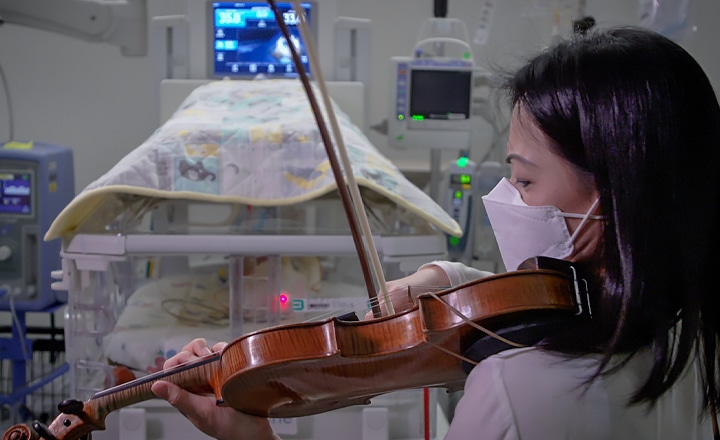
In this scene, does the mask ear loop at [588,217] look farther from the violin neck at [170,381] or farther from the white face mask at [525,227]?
the violin neck at [170,381]

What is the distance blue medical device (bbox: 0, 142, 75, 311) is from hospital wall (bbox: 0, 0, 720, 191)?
0.74m

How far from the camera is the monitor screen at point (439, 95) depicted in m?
2.14

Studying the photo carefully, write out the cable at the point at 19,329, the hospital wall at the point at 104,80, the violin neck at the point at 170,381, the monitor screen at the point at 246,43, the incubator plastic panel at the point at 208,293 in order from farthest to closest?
the hospital wall at the point at 104,80 → the monitor screen at the point at 246,43 → the cable at the point at 19,329 → the incubator plastic panel at the point at 208,293 → the violin neck at the point at 170,381

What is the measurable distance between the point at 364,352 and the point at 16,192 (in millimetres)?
1635

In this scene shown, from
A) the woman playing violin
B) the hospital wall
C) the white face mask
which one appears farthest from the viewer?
the hospital wall

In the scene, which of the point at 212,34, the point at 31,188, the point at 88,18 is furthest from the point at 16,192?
the point at 212,34

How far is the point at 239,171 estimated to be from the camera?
1.39 metres

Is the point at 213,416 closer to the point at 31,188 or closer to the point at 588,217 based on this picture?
the point at 588,217

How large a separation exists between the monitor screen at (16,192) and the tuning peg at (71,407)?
1375mm

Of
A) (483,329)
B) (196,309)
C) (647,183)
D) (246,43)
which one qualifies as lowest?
(196,309)

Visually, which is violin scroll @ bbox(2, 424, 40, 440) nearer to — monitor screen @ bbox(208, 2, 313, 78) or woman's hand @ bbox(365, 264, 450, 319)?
woman's hand @ bbox(365, 264, 450, 319)

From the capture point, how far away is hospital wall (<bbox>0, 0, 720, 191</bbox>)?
2.80m

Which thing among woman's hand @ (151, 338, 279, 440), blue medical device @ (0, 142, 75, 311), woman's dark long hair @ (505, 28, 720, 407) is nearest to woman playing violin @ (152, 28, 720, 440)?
woman's dark long hair @ (505, 28, 720, 407)

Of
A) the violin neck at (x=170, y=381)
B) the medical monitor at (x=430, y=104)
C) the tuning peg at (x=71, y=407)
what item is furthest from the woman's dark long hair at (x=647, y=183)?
the medical monitor at (x=430, y=104)
